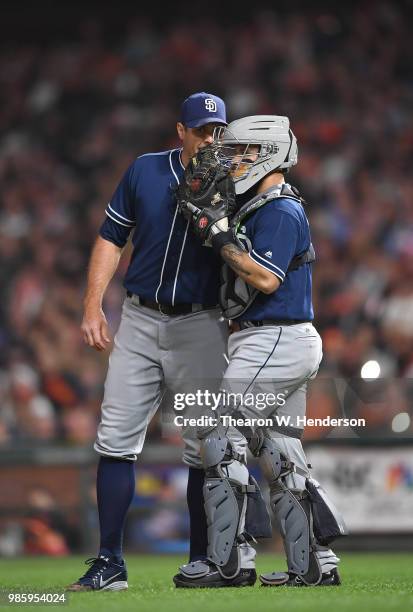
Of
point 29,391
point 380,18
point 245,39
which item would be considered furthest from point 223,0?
point 29,391

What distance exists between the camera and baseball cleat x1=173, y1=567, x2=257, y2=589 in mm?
5066

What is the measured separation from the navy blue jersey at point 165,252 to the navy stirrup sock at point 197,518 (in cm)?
81

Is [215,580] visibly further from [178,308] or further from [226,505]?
[178,308]

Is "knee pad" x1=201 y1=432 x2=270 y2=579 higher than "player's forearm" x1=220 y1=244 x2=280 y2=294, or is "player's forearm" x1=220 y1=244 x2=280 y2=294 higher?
"player's forearm" x1=220 y1=244 x2=280 y2=294

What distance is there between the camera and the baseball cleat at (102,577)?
5.13 meters

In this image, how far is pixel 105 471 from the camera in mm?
5371

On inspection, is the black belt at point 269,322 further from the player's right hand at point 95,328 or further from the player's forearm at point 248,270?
the player's right hand at point 95,328

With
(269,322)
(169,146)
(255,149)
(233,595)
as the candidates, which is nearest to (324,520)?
(233,595)

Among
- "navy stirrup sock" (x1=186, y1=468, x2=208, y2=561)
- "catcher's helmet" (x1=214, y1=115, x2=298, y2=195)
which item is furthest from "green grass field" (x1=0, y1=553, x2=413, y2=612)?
"catcher's helmet" (x1=214, y1=115, x2=298, y2=195)

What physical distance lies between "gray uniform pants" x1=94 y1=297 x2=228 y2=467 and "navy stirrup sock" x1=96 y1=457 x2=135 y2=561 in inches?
2.8

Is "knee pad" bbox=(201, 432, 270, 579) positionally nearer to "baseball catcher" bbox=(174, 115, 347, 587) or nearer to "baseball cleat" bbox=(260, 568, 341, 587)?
"baseball catcher" bbox=(174, 115, 347, 587)

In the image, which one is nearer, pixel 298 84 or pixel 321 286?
pixel 321 286

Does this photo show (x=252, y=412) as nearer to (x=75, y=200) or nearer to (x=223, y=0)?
(x=75, y=200)

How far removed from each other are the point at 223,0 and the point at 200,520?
11172 millimetres
